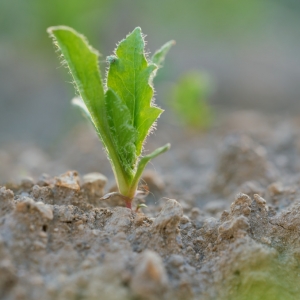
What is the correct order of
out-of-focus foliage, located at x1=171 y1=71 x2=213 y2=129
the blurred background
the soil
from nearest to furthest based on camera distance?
the soil → out-of-focus foliage, located at x1=171 y1=71 x2=213 y2=129 → the blurred background

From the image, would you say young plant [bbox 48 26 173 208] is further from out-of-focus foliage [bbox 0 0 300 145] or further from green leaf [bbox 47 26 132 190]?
out-of-focus foliage [bbox 0 0 300 145]

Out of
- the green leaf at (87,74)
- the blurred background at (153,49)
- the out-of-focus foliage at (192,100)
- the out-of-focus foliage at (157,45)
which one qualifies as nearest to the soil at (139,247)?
the green leaf at (87,74)

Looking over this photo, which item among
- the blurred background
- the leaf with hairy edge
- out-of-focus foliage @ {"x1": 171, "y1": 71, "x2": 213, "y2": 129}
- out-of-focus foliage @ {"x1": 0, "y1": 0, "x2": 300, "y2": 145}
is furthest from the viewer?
out-of-focus foliage @ {"x1": 0, "y1": 0, "x2": 300, "y2": 145}

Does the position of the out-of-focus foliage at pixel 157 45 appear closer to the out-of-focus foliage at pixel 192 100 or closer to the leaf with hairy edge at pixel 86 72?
the out-of-focus foliage at pixel 192 100

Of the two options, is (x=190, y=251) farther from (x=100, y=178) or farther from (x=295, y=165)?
(x=295, y=165)

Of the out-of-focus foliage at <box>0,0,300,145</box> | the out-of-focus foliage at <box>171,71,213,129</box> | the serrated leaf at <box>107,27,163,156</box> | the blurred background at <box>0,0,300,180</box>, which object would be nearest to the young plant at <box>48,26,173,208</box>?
the serrated leaf at <box>107,27,163,156</box>

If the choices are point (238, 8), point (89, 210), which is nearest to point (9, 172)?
point (89, 210)

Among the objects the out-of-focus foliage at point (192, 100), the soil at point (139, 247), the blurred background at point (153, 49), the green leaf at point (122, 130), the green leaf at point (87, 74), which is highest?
the blurred background at point (153, 49)
